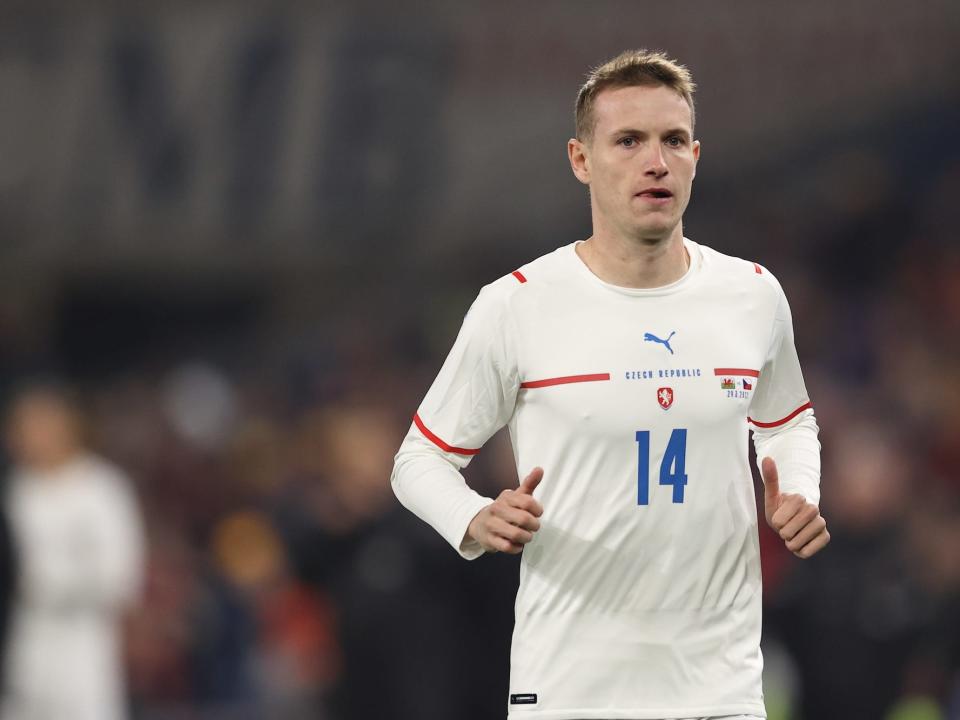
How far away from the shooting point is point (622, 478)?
4.30m

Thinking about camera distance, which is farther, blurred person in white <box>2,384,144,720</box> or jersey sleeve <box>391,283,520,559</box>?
blurred person in white <box>2,384,144,720</box>

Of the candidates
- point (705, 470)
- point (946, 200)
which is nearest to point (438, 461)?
point (705, 470)

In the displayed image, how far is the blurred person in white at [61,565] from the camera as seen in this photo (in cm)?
970

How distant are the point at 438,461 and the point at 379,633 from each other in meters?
3.97

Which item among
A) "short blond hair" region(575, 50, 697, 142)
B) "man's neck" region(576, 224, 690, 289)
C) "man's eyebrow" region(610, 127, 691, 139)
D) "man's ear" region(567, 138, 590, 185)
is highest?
"short blond hair" region(575, 50, 697, 142)

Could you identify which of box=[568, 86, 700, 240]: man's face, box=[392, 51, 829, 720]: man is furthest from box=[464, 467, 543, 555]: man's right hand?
box=[568, 86, 700, 240]: man's face

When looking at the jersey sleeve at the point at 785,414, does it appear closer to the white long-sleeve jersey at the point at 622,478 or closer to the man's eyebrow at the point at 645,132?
the white long-sleeve jersey at the point at 622,478

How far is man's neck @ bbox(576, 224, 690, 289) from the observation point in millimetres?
4430

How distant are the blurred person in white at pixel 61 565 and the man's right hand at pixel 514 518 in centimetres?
597

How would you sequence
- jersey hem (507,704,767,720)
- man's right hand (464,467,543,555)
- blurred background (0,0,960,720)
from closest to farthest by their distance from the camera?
1. man's right hand (464,467,543,555)
2. jersey hem (507,704,767,720)
3. blurred background (0,0,960,720)

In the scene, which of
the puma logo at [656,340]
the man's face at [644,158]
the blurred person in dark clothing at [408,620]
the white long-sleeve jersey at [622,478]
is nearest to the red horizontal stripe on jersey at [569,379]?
the white long-sleeve jersey at [622,478]

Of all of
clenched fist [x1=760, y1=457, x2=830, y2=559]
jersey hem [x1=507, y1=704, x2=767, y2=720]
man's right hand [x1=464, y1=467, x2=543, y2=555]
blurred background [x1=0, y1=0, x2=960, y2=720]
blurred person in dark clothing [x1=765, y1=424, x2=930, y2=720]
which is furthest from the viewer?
blurred background [x1=0, y1=0, x2=960, y2=720]

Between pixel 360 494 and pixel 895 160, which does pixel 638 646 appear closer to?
pixel 360 494

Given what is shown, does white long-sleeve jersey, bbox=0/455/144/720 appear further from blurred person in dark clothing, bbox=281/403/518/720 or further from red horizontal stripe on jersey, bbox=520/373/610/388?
red horizontal stripe on jersey, bbox=520/373/610/388
